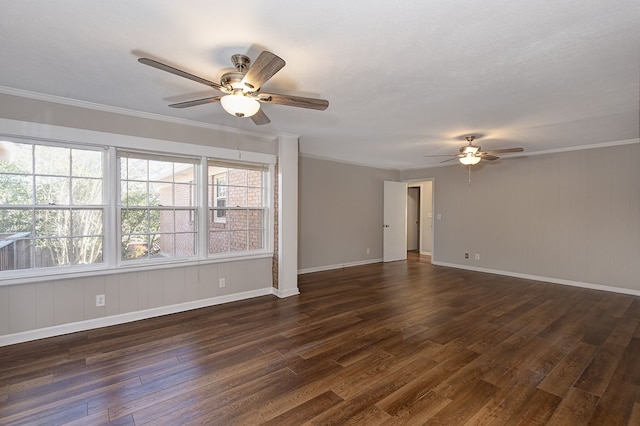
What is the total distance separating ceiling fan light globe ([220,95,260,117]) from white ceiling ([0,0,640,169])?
300 mm

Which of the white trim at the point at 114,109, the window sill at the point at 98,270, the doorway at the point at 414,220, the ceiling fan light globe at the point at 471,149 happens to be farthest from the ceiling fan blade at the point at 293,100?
the doorway at the point at 414,220

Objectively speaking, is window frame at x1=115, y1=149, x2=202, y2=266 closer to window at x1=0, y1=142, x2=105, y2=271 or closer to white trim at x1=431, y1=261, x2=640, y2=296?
window at x1=0, y1=142, x2=105, y2=271

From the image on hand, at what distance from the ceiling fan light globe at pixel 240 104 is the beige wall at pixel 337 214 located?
3.71m

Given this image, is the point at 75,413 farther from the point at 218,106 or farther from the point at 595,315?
the point at 595,315

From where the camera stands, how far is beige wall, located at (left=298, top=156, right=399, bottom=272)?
20.1 feet

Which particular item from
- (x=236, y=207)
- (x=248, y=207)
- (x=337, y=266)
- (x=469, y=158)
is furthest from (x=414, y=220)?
(x=236, y=207)

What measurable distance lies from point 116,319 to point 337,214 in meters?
4.39

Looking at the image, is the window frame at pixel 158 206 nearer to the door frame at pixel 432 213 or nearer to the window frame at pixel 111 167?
the window frame at pixel 111 167

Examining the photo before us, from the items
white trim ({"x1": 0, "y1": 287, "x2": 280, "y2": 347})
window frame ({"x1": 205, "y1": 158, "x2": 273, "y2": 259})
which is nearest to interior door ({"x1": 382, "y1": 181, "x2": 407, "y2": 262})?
window frame ({"x1": 205, "y1": 158, "x2": 273, "y2": 259})

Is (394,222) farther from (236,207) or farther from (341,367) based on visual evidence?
(341,367)

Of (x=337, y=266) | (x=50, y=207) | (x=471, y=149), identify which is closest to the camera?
(x=50, y=207)

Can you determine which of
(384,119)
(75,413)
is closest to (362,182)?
(384,119)

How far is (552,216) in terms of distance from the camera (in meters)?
5.44

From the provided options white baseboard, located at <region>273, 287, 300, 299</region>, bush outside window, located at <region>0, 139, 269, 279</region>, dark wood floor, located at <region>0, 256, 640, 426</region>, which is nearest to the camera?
dark wood floor, located at <region>0, 256, 640, 426</region>
